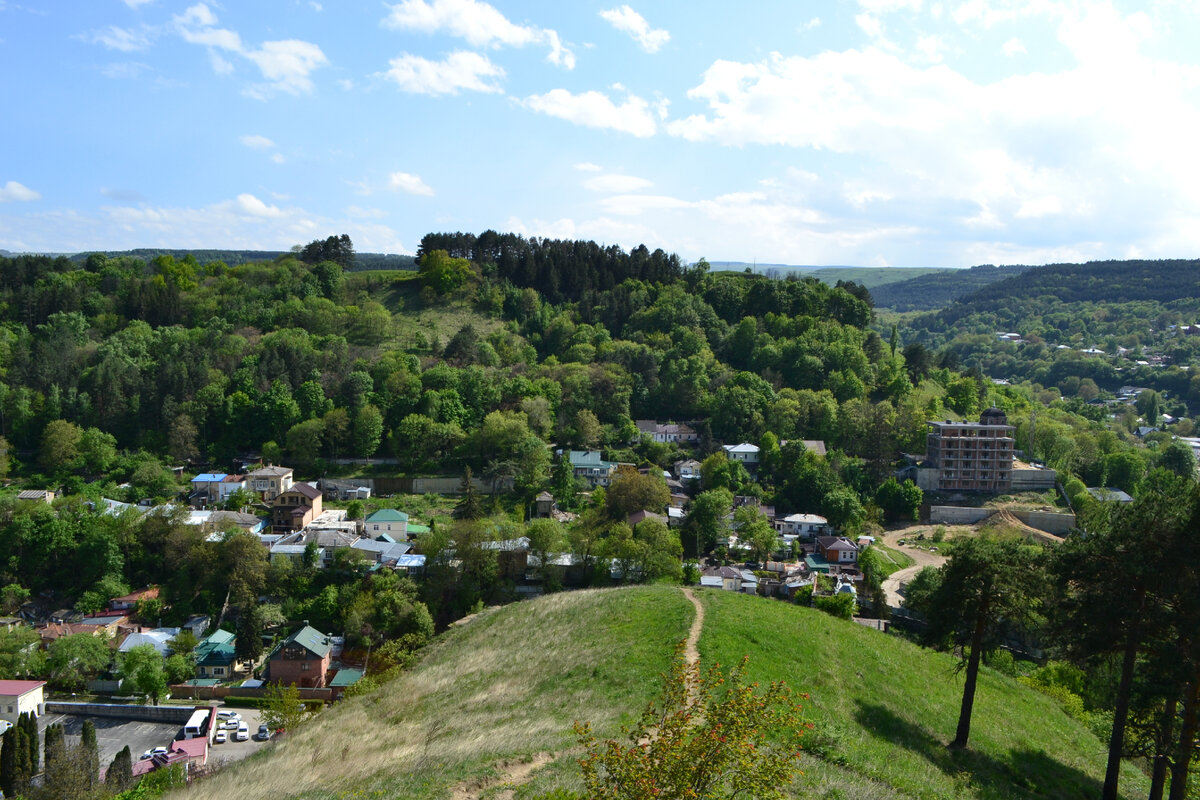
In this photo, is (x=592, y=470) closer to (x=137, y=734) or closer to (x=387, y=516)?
(x=387, y=516)

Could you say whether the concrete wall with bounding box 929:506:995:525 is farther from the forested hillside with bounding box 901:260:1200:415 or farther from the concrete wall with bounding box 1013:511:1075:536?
the forested hillside with bounding box 901:260:1200:415

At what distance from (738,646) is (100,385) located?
47.9 m

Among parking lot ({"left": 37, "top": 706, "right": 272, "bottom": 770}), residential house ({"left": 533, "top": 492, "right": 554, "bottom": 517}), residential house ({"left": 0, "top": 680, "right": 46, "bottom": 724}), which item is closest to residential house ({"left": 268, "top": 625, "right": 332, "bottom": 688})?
parking lot ({"left": 37, "top": 706, "right": 272, "bottom": 770})

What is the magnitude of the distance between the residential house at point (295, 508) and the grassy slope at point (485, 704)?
16752mm

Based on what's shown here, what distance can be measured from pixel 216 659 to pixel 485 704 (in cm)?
1720

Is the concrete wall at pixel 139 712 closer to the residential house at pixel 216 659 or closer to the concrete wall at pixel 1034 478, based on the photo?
the residential house at pixel 216 659

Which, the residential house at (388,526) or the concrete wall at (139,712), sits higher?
the residential house at (388,526)

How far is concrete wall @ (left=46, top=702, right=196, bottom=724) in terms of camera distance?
87.7 ft

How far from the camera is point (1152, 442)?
64.9 m

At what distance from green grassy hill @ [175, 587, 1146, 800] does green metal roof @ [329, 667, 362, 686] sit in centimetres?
512

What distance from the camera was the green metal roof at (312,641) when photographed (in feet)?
93.1

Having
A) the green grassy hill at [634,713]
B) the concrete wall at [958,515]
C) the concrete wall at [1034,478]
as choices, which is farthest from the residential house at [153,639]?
the concrete wall at [1034,478]

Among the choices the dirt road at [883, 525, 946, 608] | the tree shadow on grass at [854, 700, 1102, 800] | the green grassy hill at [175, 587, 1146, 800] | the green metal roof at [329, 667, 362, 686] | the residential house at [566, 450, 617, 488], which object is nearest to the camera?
the green grassy hill at [175, 587, 1146, 800]

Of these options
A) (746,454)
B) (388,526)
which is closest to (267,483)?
(388,526)
